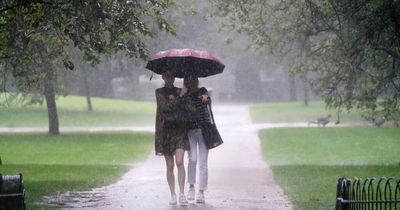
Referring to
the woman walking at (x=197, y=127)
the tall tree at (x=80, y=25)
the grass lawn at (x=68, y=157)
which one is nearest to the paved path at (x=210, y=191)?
the woman walking at (x=197, y=127)

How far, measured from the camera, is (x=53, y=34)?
1002 centimetres

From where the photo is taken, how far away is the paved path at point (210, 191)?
10.1 m

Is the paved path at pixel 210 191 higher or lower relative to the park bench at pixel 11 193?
lower

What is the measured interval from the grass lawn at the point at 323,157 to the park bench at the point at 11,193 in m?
4.39

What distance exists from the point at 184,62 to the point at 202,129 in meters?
1.04

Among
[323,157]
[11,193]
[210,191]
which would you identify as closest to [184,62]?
[210,191]

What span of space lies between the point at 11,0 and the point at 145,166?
659 centimetres

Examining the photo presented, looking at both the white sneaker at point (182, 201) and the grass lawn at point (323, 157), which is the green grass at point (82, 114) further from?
the white sneaker at point (182, 201)

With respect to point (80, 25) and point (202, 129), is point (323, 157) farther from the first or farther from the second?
point (80, 25)

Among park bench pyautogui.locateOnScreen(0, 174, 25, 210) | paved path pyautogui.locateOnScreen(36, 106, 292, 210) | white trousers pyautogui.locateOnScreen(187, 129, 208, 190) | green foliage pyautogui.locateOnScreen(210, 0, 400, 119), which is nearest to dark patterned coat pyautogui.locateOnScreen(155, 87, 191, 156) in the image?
white trousers pyautogui.locateOnScreen(187, 129, 208, 190)

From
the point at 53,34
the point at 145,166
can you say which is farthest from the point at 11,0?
the point at 145,166

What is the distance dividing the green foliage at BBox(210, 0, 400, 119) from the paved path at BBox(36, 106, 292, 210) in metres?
3.08

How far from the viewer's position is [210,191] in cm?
1155

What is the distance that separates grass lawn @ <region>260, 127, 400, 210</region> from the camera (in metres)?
12.4
